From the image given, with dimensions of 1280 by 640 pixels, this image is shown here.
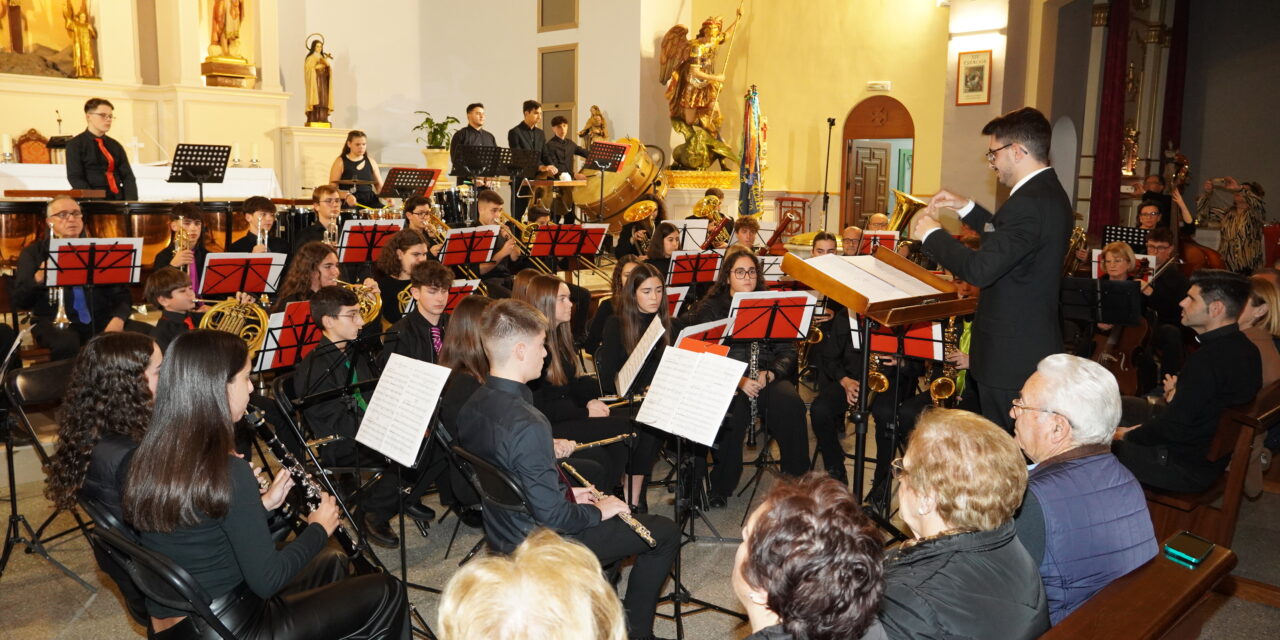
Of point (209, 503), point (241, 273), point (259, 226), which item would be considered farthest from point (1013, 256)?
point (259, 226)

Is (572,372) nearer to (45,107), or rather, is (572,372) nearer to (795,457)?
(795,457)

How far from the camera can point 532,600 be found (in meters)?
1.41

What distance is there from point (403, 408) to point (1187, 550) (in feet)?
7.61

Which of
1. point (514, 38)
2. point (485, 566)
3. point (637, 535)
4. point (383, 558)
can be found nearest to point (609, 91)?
point (514, 38)

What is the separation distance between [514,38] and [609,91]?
236cm

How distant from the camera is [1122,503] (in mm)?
2566

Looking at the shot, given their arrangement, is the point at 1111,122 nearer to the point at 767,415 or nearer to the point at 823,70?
the point at 823,70

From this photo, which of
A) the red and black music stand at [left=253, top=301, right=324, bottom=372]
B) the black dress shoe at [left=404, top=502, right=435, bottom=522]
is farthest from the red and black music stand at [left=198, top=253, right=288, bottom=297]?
the black dress shoe at [left=404, top=502, right=435, bottom=522]

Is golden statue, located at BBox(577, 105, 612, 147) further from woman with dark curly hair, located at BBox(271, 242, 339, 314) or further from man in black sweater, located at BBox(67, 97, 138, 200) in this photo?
woman with dark curly hair, located at BBox(271, 242, 339, 314)

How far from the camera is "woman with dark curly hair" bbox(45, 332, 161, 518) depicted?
2631 millimetres

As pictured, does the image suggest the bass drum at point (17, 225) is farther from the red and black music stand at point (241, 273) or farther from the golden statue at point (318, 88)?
the golden statue at point (318, 88)

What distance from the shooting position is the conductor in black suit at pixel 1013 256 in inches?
139

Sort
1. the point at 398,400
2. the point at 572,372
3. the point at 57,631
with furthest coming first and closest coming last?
1. the point at 572,372
2. the point at 57,631
3. the point at 398,400

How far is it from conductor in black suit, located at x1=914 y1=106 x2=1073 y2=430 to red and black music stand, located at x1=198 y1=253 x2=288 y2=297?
4171 mm
